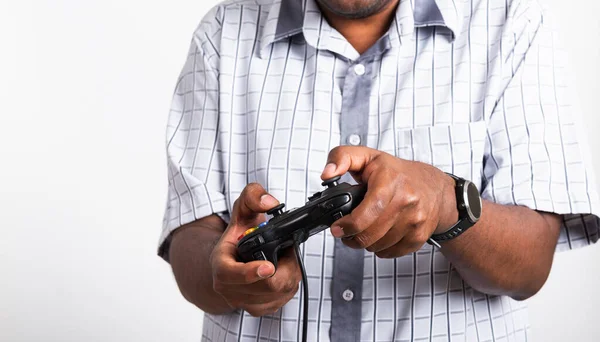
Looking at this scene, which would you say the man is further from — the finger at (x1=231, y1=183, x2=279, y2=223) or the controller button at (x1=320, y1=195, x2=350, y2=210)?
the controller button at (x1=320, y1=195, x2=350, y2=210)

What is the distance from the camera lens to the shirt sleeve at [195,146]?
134 centimetres

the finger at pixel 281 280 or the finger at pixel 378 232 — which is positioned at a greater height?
the finger at pixel 378 232

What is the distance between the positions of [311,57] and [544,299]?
3.61 ft

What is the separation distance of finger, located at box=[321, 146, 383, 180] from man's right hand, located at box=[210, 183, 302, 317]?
0.39 feet

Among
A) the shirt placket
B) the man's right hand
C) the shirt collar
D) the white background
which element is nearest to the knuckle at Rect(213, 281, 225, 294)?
the man's right hand

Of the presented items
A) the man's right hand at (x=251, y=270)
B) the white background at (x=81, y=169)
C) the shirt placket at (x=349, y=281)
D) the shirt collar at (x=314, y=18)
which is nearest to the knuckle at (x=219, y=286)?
the man's right hand at (x=251, y=270)

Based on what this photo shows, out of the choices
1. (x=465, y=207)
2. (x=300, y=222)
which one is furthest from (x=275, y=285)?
(x=465, y=207)

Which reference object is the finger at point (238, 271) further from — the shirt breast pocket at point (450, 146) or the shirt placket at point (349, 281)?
the shirt breast pocket at point (450, 146)

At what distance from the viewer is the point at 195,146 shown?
4.55ft

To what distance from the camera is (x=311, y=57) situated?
136cm

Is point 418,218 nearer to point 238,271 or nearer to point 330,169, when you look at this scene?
point 330,169

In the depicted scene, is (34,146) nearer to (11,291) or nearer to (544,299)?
(11,291)

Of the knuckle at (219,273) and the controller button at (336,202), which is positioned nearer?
the controller button at (336,202)

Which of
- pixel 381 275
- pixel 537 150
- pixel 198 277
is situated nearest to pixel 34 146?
pixel 198 277
